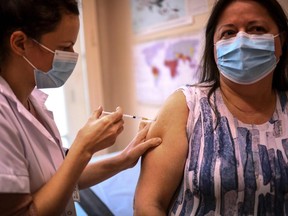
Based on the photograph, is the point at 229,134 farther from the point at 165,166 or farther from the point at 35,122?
the point at 35,122

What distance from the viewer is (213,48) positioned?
4.13 feet

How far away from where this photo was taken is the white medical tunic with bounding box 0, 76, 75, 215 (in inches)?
31.1

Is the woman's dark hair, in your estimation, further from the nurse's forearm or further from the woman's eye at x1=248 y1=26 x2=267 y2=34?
the nurse's forearm

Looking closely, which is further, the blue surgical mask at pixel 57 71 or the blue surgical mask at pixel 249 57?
the blue surgical mask at pixel 249 57

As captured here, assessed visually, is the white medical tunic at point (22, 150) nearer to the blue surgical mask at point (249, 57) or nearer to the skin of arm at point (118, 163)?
the skin of arm at point (118, 163)

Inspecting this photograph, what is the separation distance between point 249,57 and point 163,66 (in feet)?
5.43

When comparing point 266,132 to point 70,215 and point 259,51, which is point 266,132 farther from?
point 70,215

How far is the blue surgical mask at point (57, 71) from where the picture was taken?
0.98 meters

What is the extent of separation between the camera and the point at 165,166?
1.07 m

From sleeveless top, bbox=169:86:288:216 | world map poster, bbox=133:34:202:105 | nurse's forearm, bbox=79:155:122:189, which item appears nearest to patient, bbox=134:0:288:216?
sleeveless top, bbox=169:86:288:216

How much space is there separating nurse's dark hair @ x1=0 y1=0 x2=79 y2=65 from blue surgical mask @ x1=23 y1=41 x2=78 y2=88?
0.06 meters

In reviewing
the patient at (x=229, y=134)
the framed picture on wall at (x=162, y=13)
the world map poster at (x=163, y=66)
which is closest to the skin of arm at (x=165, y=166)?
the patient at (x=229, y=134)

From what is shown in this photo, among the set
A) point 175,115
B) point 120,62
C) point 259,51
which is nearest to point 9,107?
point 175,115

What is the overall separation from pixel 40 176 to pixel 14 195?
0.42 feet
